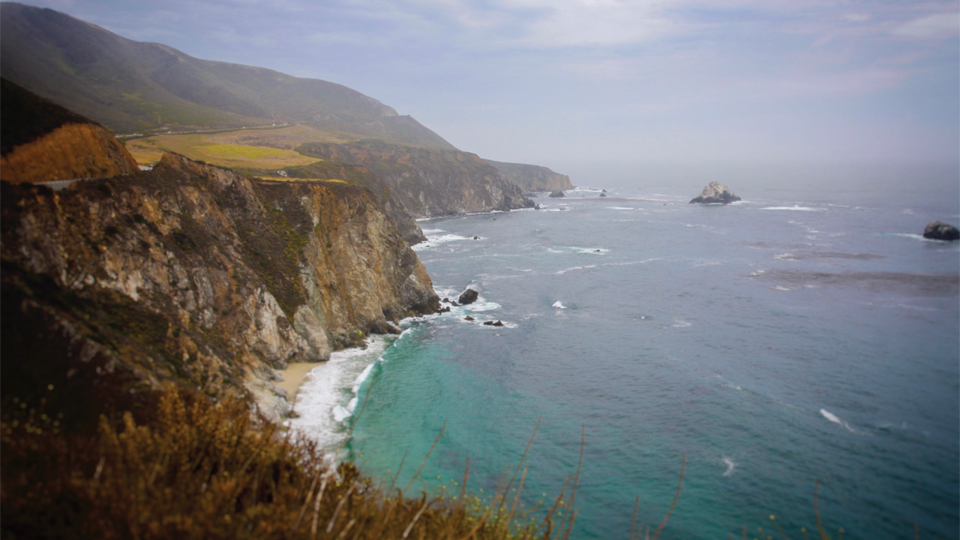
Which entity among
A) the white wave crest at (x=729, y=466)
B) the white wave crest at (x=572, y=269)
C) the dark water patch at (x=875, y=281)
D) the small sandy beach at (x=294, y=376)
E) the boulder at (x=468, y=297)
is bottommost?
the white wave crest at (x=729, y=466)

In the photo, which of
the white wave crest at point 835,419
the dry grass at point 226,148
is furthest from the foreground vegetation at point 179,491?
the dry grass at point 226,148

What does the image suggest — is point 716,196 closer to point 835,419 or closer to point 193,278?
point 835,419

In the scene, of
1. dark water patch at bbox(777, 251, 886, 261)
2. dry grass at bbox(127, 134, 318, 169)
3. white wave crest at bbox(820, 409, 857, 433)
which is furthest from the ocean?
dry grass at bbox(127, 134, 318, 169)

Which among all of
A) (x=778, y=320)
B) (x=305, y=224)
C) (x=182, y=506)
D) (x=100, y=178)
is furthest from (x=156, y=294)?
(x=778, y=320)

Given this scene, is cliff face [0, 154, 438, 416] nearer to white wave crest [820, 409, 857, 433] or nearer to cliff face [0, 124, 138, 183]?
cliff face [0, 124, 138, 183]

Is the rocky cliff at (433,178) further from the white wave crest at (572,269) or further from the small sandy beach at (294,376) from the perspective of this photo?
the small sandy beach at (294,376)

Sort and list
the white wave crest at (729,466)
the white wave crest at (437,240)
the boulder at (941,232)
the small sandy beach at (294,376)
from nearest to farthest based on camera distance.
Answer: the white wave crest at (729,466), the small sandy beach at (294,376), the boulder at (941,232), the white wave crest at (437,240)

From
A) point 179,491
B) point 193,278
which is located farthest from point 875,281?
point 179,491
